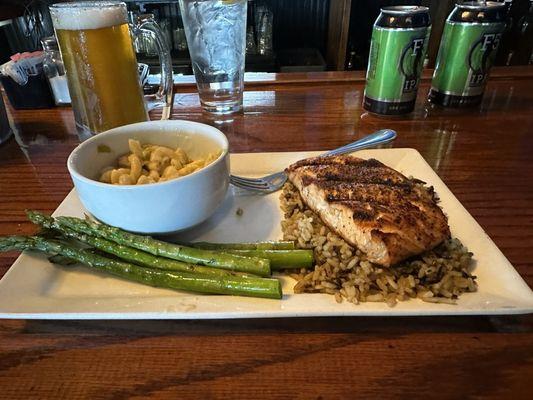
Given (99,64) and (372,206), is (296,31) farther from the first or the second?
(372,206)

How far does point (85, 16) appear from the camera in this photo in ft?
4.50

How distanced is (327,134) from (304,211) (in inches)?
26.6

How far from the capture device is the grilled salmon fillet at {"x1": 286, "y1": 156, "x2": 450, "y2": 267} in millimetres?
880

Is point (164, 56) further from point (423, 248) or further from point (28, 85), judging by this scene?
point (423, 248)

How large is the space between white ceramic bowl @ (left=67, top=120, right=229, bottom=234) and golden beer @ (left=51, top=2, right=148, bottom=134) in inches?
18.7

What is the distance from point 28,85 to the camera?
6.29ft

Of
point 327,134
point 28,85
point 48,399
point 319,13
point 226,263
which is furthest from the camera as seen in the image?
point 319,13

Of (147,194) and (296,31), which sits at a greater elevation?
(147,194)

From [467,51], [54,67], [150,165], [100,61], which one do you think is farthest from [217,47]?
[467,51]

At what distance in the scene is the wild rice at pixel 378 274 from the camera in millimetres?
794

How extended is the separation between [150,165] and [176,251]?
333 mm

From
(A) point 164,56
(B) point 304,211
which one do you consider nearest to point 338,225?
(B) point 304,211

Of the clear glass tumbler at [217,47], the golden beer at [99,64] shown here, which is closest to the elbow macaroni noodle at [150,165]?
the golden beer at [99,64]

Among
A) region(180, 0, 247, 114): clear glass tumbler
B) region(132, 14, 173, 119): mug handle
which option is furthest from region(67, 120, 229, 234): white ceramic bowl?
region(180, 0, 247, 114): clear glass tumbler
